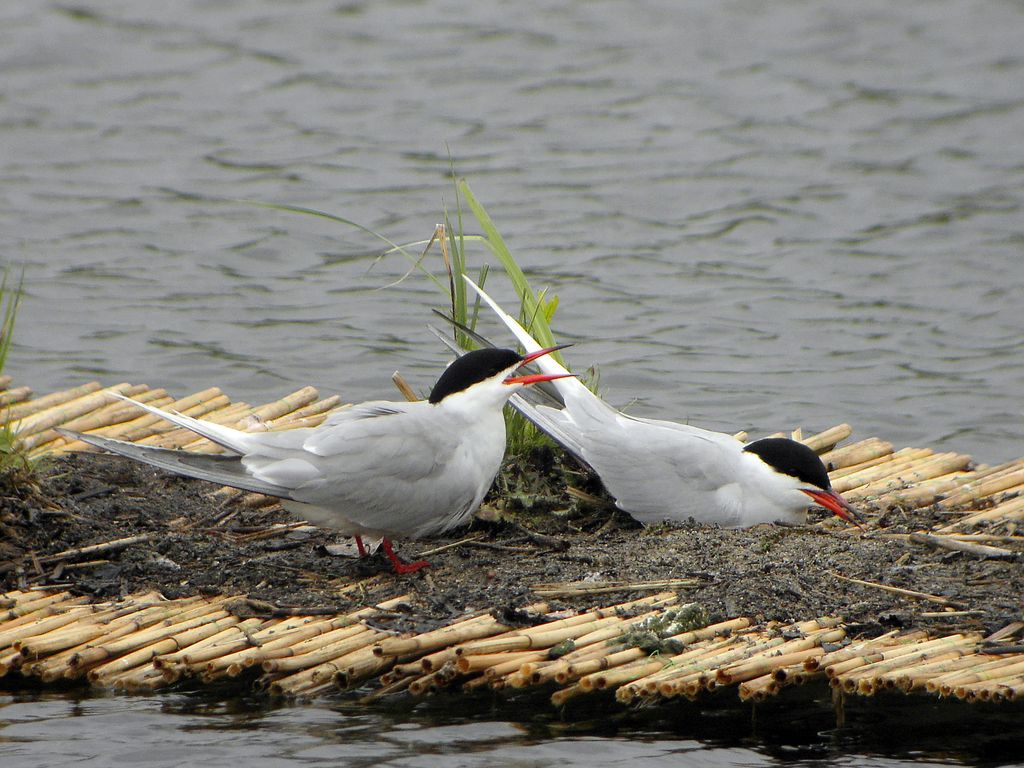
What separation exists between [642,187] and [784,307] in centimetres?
232

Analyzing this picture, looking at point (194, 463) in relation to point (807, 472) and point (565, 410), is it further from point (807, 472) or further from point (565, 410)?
point (807, 472)

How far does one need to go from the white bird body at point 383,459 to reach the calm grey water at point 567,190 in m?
3.62

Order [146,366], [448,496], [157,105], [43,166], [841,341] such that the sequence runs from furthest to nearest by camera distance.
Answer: [157,105]
[43,166]
[841,341]
[146,366]
[448,496]

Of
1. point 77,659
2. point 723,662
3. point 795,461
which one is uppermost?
point 795,461

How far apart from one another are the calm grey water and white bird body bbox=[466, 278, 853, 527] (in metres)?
2.91

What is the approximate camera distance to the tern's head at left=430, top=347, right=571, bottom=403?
5031mm

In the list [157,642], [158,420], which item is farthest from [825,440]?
[157,642]

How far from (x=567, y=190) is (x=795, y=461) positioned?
22.6 feet

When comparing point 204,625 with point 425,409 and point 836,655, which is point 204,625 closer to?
point 425,409

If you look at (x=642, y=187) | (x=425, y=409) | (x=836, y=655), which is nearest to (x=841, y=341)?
(x=642, y=187)

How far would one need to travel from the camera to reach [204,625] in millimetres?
4508

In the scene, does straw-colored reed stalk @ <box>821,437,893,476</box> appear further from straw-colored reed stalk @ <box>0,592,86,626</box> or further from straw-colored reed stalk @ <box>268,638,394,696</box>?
straw-colored reed stalk @ <box>0,592,86,626</box>

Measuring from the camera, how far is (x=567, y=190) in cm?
1198

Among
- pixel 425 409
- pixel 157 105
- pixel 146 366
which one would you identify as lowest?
pixel 146 366
